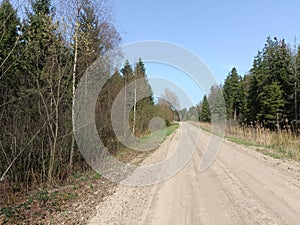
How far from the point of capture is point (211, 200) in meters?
4.74

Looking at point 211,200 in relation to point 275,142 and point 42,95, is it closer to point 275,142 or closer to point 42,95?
point 42,95

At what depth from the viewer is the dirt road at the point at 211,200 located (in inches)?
154

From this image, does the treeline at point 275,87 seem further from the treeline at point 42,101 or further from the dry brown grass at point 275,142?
the treeline at point 42,101

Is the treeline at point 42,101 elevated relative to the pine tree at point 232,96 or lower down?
lower down

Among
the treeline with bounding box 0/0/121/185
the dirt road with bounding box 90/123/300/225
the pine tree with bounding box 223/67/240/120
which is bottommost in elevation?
the dirt road with bounding box 90/123/300/225

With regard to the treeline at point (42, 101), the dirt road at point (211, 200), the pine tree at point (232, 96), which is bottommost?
the dirt road at point (211, 200)

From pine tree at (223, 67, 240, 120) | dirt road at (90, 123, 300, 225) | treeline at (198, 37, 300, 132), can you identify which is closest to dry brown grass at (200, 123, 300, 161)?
dirt road at (90, 123, 300, 225)

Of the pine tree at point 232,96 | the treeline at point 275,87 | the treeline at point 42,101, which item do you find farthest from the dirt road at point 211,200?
the pine tree at point 232,96

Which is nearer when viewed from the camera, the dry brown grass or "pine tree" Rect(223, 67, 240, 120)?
the dry brown grass

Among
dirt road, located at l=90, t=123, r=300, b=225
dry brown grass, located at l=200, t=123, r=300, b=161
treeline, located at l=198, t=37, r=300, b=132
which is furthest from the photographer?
treeline, located at l=198, t=37, r=300, b=132

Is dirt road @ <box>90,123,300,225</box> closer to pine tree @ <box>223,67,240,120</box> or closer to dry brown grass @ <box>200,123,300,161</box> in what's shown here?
dry brown grass @ <box>200,123,300,161</box>

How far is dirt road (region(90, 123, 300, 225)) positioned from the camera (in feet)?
12.8

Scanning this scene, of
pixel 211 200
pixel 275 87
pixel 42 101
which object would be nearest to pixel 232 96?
pixel 275 87

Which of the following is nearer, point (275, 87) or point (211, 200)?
point (211, 200)
